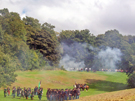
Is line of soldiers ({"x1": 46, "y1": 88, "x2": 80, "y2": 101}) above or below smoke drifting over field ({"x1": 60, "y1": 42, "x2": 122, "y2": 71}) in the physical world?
below

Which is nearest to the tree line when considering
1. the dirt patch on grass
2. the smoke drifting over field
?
the smoke drifting over field

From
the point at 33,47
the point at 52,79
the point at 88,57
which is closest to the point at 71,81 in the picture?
the point at 52,79

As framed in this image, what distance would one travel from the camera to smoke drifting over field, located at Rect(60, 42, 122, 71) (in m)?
50.2

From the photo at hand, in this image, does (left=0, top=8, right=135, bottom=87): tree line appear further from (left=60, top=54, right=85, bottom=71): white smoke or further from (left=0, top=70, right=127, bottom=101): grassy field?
(left=0, top=70, right=127, bottom=101): grassy field

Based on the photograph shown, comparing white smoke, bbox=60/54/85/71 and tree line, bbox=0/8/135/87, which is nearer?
tree line, bbox=0/8/135/87

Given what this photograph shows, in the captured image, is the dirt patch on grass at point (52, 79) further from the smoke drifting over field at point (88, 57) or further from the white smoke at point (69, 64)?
the white smoke at point (69, 64)

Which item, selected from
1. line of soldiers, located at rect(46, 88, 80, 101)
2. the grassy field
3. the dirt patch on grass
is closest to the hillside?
line of soldiers, located at rect(46, 88, 80, 101)

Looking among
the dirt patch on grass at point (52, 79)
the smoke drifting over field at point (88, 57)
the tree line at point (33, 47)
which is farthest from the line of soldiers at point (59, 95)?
the smoke drifting over field at point (88, 57)

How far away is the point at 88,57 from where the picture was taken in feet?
198

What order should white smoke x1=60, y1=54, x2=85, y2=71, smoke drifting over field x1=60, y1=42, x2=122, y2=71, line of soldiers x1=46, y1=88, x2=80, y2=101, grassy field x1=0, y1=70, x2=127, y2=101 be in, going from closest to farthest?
1. line of soldiers x1=46, y1=88, x2=80, y2=101
2. grassy field x1=0, y1=70, x2=127, y2=101
3. smoke drifting over field x1=60, y1=42, x2=122, y2=71
4. white smoke x1=60, y1=54, x2=85, y2=71

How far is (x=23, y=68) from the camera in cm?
5931

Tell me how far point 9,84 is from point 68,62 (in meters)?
30.5

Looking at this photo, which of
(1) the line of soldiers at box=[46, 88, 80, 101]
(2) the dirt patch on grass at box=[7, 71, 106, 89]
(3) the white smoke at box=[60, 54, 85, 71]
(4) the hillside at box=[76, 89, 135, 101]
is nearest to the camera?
(4) the hillside at box=[76, 89, 135, 101]

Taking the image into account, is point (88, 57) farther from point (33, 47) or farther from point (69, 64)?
point (33, 47)
